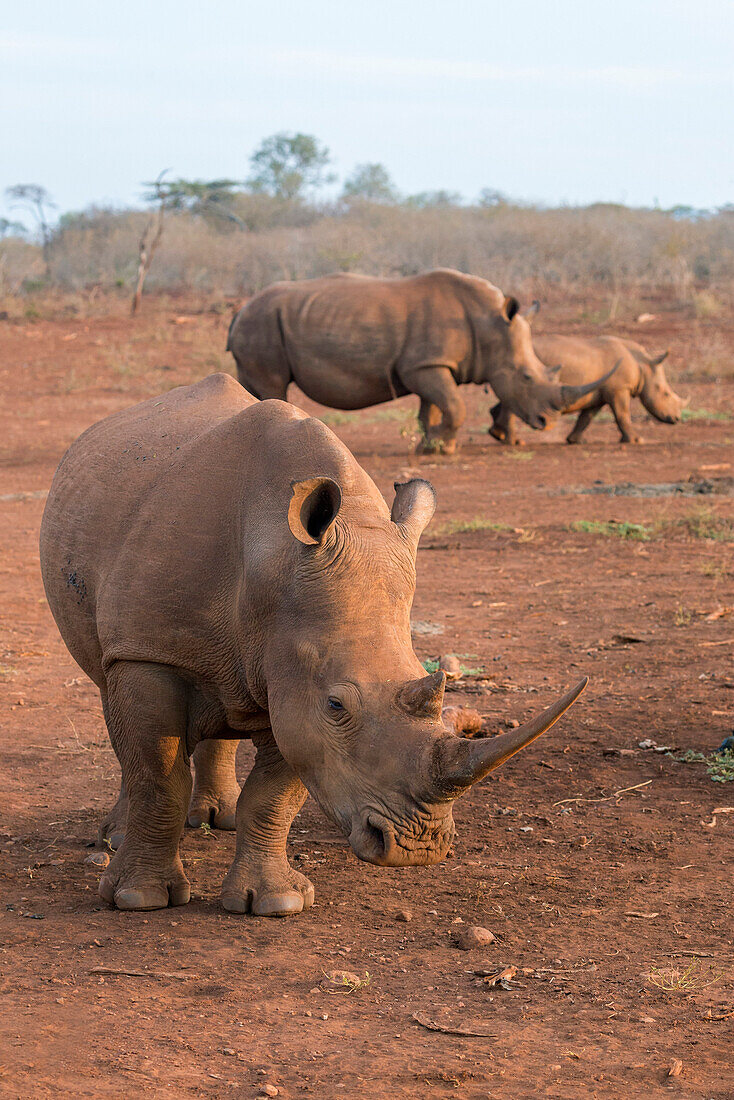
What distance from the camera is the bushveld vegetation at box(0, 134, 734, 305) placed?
30625 millimetres

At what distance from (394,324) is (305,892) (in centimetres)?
1120

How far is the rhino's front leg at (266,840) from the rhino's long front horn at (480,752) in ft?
3.50

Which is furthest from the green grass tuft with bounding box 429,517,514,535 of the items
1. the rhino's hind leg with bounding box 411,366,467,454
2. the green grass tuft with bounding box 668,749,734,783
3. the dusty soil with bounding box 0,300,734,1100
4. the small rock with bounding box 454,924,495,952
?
the small rock with bounding box 454,924,495,952

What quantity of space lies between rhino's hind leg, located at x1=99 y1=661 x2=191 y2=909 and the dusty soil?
0.09 metres

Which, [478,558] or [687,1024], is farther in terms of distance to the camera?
[478,558]

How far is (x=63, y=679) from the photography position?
6.87 m

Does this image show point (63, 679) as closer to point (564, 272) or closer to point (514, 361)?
point (514, 361)

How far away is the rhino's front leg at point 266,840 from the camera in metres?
4.12

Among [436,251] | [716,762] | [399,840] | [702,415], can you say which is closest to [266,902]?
[399,840]

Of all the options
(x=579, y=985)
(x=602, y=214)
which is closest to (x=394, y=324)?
(x=579, y=985)

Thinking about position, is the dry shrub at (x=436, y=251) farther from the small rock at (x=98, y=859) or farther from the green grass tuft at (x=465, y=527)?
the small rock at (x=98, y=859)

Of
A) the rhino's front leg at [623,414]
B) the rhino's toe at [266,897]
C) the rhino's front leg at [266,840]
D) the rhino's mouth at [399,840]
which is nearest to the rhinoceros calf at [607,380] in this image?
the rhino's front leg at [623,414]

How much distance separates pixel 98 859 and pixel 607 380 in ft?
39.9

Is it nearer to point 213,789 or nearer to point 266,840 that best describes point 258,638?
point 266,840
